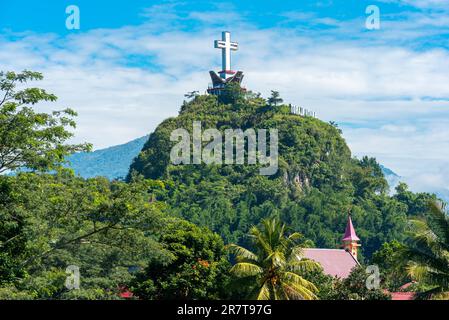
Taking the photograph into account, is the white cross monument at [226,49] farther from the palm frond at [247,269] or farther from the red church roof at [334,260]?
the palm frond at [247,269]

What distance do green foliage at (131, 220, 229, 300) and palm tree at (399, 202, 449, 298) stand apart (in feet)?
57.3

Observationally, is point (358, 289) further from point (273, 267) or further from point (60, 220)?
point (60, 220)

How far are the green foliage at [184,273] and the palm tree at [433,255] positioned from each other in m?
17.5

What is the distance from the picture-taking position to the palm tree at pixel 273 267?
91.3 ft

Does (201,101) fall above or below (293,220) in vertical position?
above

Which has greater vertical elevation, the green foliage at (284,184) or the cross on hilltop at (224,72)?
the cross on hilltop at (224,72)

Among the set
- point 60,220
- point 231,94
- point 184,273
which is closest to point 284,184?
point 231,94

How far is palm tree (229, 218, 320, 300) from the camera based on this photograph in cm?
2783

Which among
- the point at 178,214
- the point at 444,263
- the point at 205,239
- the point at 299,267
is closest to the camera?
the point at 444,263

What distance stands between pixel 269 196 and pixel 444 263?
111 m

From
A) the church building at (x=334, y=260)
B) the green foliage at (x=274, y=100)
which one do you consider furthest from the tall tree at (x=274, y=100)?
the church building at (x=334, y=260)
